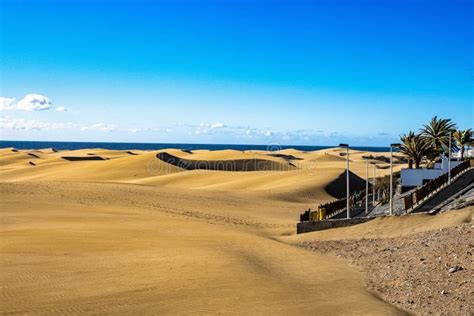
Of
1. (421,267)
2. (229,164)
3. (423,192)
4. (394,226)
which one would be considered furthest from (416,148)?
(229,164)

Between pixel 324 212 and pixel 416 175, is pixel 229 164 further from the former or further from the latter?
pixel 324 212

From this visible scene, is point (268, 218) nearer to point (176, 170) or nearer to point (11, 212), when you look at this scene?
point (11, 212)

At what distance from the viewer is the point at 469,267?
14.0 meters

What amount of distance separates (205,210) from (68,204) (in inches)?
397

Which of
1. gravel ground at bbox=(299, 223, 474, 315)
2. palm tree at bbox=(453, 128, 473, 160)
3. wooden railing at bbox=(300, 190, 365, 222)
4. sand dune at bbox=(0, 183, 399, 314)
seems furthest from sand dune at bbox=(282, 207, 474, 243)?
palm tree at bbox=(453, 128, 473, 160)

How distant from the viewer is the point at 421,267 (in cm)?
1510

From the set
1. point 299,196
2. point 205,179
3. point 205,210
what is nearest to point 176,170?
point 205,179

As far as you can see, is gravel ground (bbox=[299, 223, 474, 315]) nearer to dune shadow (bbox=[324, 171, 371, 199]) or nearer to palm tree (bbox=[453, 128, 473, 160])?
palm tree (bbox=[453, 128, 473, 160])

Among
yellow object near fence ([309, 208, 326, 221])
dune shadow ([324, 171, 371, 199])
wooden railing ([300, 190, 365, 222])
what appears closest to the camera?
wooden railing ([300, 190, 365, 222])

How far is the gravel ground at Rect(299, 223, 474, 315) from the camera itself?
1216 centimetres

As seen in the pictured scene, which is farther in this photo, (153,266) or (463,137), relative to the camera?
(463,137)

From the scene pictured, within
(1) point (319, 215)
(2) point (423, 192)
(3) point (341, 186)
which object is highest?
(2) point (423, 192)

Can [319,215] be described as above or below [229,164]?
below

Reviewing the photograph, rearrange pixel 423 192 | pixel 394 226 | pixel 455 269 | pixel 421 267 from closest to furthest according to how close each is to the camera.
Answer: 1. pixel 455 269
2. pixel 421 267
3. pixel 394 226
4. pixel 423 192
